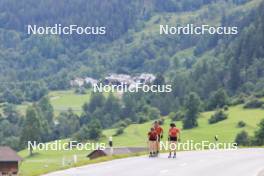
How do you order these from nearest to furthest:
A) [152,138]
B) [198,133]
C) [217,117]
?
[152,138] < [198,133] < [217,117]

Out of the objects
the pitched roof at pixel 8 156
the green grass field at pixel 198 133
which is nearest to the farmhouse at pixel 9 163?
the pitched roof at pixel 8 156

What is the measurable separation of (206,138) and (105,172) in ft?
312

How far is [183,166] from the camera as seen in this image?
130ft

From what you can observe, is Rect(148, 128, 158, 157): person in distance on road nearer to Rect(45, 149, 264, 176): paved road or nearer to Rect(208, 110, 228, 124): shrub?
Rect(45, 149, 264, 176): paved road

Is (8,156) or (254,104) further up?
(254,104)

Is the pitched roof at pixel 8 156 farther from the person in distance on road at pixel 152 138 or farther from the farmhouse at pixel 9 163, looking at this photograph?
the person in distance on road at pixel 152 138

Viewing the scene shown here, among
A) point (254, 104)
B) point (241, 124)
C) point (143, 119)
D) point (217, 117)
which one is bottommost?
point (241, 124)

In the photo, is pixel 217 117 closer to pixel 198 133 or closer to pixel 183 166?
pixel 198 133

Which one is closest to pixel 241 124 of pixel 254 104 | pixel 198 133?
pixel 198 133

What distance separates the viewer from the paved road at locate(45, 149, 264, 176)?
36.2 metres

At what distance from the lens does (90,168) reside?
3928 cm

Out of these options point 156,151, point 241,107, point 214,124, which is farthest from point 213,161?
point 241,107

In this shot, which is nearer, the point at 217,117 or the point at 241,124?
the point at 241,124

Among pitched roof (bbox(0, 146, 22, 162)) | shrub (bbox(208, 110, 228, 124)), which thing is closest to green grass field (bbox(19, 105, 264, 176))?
shrub (bbox(208, 110, 228, 124))
